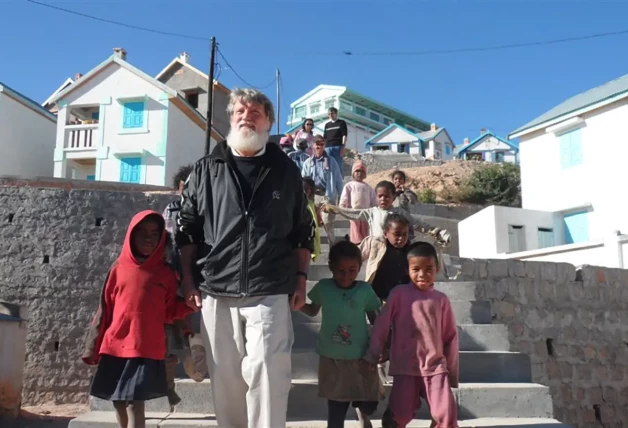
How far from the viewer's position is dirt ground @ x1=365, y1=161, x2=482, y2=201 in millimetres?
26219

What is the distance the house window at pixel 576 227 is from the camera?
631 inches

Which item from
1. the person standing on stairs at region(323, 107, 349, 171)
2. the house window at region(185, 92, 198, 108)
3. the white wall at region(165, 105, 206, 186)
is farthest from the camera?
the house window at region(185, 92, 198, 108)

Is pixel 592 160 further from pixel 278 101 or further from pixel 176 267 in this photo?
pixel 278 101

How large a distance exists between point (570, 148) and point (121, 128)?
14997mm

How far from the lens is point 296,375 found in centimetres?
406

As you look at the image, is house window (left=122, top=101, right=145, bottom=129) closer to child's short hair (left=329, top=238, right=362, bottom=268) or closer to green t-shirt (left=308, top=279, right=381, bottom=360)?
child's short hair (left=329, top=238, right=362, bottom=268)

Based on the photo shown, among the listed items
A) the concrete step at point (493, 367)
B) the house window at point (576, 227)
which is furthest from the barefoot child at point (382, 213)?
the house window at point (576, 227)

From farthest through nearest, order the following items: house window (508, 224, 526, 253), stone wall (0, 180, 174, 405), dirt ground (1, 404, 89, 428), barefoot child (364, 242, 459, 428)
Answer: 1. house window (508, 224, 526, 253)
2. stone wall (0, 180, 174, 405)
3. dirt ground (1, 404, 89, 428)
4. barefoot child (364, 242, 459, 428)

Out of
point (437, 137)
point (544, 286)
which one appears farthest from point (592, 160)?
point (437, 137)

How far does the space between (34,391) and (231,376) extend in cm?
604

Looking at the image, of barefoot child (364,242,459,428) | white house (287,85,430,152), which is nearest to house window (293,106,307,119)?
white house (287,85,430,152)

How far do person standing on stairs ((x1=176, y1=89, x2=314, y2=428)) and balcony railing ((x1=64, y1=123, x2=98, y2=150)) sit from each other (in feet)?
61.7

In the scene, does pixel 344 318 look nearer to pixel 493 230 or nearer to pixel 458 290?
pixel 458 290

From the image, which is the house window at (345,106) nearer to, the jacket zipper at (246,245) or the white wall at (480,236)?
the white wall at (480,236)
